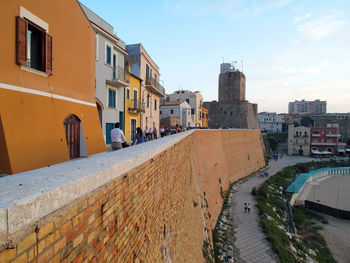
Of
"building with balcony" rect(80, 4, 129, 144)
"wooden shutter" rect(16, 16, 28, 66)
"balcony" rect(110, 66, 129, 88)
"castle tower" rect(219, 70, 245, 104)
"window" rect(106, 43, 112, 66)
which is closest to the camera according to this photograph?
"wooden shutter" rect(16, 16, 28, 66)

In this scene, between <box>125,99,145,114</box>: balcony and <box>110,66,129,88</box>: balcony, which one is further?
<box>125,99,145,114</box>: balcony

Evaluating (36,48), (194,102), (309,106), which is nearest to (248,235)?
(36,48)

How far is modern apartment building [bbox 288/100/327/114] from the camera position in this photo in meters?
139

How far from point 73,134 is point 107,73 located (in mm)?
6408

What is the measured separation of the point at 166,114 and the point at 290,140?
34290mm

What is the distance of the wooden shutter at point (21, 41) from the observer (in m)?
4.62

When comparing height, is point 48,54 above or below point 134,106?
above

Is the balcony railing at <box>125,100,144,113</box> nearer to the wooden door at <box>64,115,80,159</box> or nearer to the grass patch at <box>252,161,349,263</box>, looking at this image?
the wooden door at <box>64,115,80,159</box>

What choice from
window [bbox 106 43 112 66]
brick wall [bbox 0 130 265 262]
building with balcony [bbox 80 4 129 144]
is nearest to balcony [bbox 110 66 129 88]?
building with balcony [bbox 80 4 129 144]

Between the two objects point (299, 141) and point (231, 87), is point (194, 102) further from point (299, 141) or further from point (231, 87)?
point (299, 141)

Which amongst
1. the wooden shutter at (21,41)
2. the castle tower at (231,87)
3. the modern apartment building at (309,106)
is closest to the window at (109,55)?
the wooden shutter at (21,41)

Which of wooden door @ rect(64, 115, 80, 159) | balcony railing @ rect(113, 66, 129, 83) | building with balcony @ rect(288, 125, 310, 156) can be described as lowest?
building with balcony @ rect(288, 125, 310, 156)

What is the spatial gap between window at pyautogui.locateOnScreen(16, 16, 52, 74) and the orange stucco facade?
0.64 feet

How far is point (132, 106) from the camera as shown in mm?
16219
